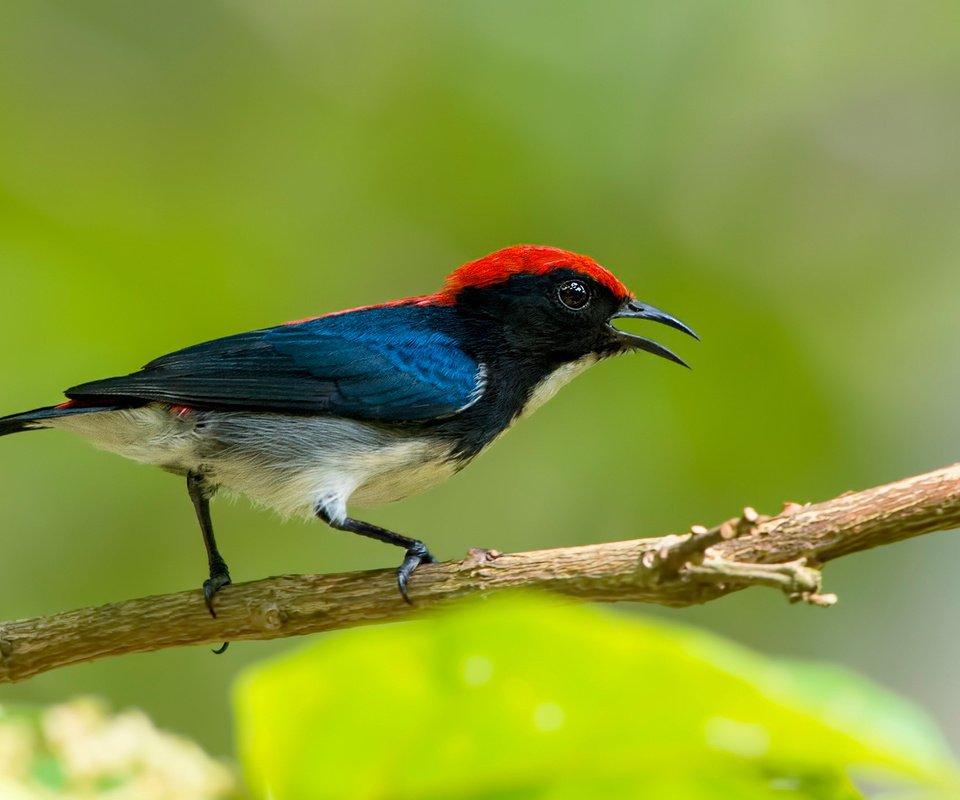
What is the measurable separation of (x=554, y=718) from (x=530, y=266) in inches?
137

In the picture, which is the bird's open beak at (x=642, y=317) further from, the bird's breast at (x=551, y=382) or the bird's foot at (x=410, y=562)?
the bird's foot at (x=410, y=562)

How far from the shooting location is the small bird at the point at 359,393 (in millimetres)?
4172

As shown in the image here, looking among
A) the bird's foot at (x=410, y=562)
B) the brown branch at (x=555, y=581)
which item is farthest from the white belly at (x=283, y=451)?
the brown branch at (x=555, y=581)

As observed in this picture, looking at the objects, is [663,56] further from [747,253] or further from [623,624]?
[623,624]

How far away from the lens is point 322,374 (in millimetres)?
4449

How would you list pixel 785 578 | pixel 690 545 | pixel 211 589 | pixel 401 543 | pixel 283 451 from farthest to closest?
pixel 283 451, pixel 401 543, pixel 211 589, pixel 690 545, pixel 785 578

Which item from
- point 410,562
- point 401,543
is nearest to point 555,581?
point 410,562

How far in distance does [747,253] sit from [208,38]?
3490 mm

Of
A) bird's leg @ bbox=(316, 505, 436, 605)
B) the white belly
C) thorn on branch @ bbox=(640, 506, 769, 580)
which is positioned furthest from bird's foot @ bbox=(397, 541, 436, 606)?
thorn on branch @ bbox=(640, 506, 769, 580)

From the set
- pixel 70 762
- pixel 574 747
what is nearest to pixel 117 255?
pixel 70 762

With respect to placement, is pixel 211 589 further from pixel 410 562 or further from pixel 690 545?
pixel 690 545

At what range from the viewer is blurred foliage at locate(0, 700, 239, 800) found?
179 centimetres

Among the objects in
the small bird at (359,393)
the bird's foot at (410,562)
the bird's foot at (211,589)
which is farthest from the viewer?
the small bird at (359,393)

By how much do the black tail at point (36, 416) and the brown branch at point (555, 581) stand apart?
848mm
